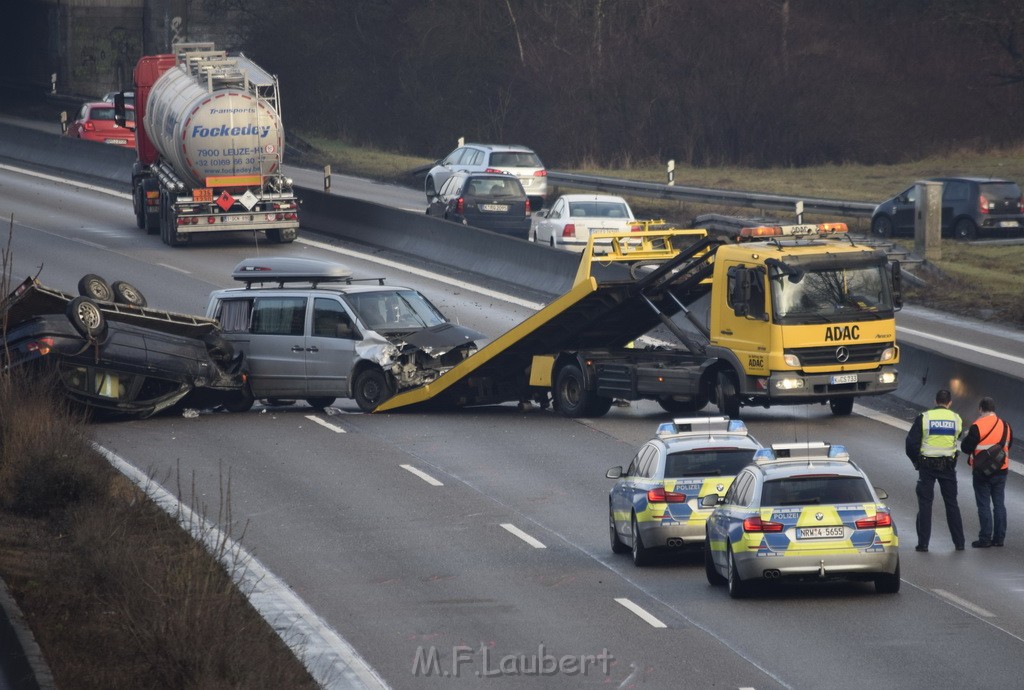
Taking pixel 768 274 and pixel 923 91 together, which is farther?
pixel 923 91

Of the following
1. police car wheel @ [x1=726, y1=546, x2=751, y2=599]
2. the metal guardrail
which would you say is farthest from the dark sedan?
police car wheel @ [x1=726, y1=546, x2=751, y2=599]

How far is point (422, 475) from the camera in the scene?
794 inches

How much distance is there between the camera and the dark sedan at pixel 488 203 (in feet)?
134

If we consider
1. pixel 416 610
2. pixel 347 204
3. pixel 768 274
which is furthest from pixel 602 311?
pixel 347 204

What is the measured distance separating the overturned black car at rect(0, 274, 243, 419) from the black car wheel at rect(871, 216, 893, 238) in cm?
1984

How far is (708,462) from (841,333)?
22.3 ft

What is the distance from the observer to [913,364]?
965 inches

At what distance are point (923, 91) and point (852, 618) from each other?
4927 centimetres

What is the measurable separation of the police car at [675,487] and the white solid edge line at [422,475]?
3.96 metres

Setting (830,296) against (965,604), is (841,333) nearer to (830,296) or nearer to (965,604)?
(830,296)

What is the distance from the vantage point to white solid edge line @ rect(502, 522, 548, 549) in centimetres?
1667

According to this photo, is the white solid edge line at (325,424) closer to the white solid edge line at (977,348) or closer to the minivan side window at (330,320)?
the minivan side window at (330,320)

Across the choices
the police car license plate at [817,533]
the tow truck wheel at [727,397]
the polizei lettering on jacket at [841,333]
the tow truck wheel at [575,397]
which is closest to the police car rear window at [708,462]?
the police car license plate at [817,533]

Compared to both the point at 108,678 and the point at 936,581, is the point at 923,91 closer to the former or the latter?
the point at 936,581
